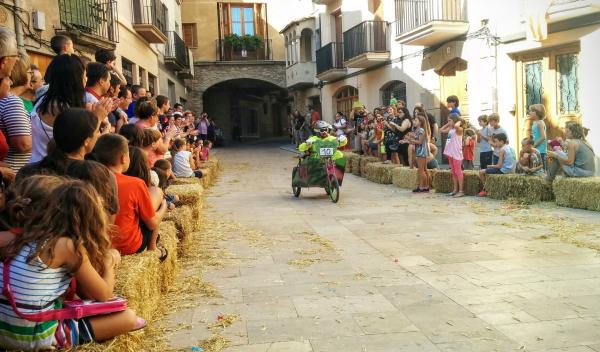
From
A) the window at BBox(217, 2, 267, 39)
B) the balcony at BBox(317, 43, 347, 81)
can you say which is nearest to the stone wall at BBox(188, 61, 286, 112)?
the window at BBox(217, 2, 267, 39)

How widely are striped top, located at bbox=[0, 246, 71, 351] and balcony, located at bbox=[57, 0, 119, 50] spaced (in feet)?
32.3

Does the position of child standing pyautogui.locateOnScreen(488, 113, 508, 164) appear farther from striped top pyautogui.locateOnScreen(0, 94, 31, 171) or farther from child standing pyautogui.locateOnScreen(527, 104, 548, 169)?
striped top pyautogui.locateOnScreen(0, 94, 31, 171)

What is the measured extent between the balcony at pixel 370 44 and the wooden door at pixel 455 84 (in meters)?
4.04

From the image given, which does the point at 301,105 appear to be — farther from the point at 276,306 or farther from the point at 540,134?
the point at 276,306

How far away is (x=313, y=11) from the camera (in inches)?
1142

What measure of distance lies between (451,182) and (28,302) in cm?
892

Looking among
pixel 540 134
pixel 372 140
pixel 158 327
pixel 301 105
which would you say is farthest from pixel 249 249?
pixel 301 105

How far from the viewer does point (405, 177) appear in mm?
11711

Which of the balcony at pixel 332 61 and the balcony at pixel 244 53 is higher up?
the balcony at pixel 244 53

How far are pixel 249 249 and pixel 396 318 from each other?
2.74 m

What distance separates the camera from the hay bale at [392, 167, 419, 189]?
11.3m

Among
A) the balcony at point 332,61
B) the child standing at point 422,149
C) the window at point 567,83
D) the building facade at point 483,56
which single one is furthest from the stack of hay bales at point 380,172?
the balcony at point 332,61

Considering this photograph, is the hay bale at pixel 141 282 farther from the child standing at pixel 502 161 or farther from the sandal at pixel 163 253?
the child standing at pixel 502 161

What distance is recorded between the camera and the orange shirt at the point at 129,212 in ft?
13.2
